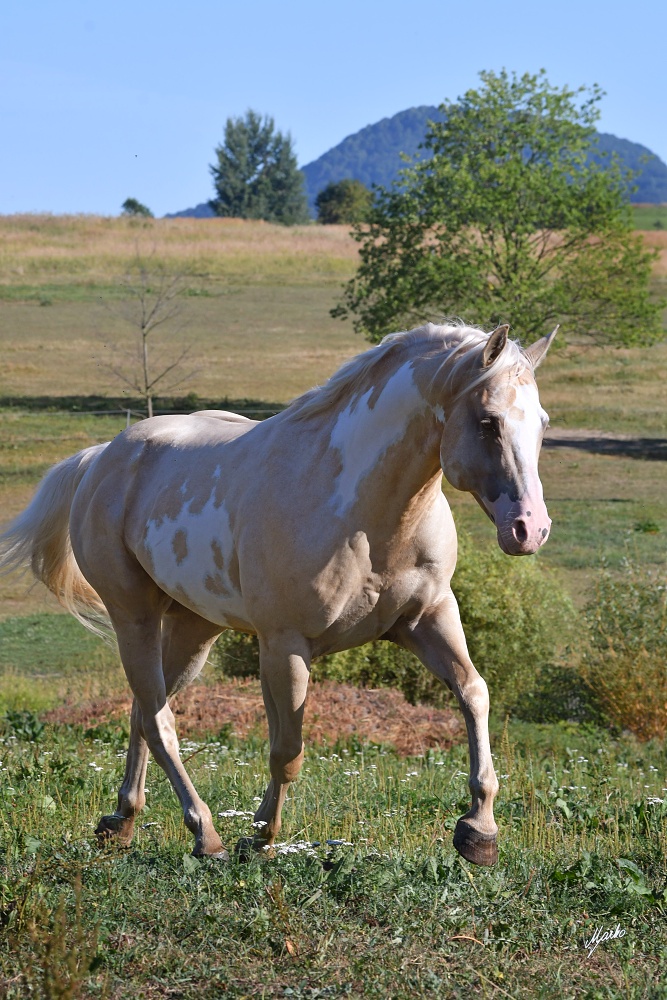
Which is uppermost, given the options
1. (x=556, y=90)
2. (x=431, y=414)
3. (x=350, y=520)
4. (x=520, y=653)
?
(x=556, y=90)

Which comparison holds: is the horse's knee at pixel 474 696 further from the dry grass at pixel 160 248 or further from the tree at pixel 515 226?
the dry grass at pixel 160 248

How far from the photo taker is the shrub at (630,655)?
36.9 ft

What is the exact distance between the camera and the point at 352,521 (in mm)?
4469

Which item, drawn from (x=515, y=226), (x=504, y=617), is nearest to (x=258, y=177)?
(x=515, y=226)

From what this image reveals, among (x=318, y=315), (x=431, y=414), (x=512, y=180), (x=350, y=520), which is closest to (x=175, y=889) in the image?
(x=350, y=520)

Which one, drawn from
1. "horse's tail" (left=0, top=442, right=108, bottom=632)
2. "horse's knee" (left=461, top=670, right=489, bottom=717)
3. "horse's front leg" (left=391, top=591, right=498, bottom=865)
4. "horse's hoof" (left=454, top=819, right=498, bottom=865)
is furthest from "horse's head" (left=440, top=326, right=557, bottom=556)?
"horse's tail" (left=0, top=442, right=108, bottom=632)

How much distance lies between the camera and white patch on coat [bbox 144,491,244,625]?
16.4ft

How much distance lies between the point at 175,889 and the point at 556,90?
26.7 metres

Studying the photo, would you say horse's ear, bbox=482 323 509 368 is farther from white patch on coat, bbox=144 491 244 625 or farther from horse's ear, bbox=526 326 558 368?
white patch on coat, bbox=144 491 244 625

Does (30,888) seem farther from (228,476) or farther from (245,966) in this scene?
(228,476)

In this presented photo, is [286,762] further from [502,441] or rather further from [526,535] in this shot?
[502,441]

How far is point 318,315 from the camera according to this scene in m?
46.8

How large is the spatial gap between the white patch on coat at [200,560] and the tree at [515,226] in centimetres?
2180

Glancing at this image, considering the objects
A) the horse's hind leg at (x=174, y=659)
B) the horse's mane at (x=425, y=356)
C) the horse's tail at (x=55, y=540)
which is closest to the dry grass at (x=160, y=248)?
the horse's tail at (x=55, y=540)
